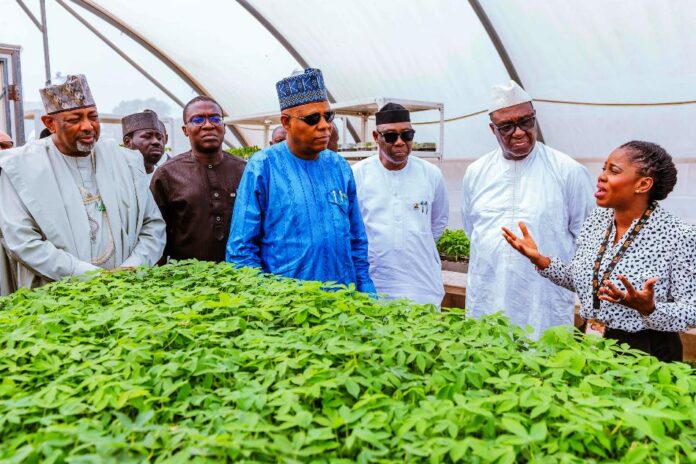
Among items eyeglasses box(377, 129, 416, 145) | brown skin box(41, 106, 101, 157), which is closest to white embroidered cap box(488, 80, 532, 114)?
eyeglasses box(377, 129, 416, 145)

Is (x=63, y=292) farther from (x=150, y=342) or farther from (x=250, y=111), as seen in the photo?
(x=250, y=111)

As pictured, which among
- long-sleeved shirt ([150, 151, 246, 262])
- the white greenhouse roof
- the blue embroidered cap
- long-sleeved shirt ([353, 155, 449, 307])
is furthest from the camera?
the white greenhouse roof

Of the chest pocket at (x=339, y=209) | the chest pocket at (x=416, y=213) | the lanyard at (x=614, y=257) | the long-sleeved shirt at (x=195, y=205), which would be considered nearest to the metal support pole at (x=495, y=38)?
the chest pocket at (x=416, y=213)

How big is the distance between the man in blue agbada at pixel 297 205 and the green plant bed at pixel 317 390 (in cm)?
101

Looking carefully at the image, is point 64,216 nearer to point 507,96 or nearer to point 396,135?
point 396,135

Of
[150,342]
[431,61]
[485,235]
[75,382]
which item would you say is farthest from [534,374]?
[431,61]

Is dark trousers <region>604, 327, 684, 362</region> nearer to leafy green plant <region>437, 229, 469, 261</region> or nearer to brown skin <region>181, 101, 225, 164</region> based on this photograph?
brown skin <region>181, 101, 225, 164</region>

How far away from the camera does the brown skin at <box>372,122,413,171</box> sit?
12.5ft

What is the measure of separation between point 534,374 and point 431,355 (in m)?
0.24

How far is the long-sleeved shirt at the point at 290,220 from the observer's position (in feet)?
9.44

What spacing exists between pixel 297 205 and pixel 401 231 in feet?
3.42

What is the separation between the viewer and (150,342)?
1541mm

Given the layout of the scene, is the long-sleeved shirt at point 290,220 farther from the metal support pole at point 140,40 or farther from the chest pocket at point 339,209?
the metal support pole at point 140,40

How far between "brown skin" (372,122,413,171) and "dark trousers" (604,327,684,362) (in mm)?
1820
